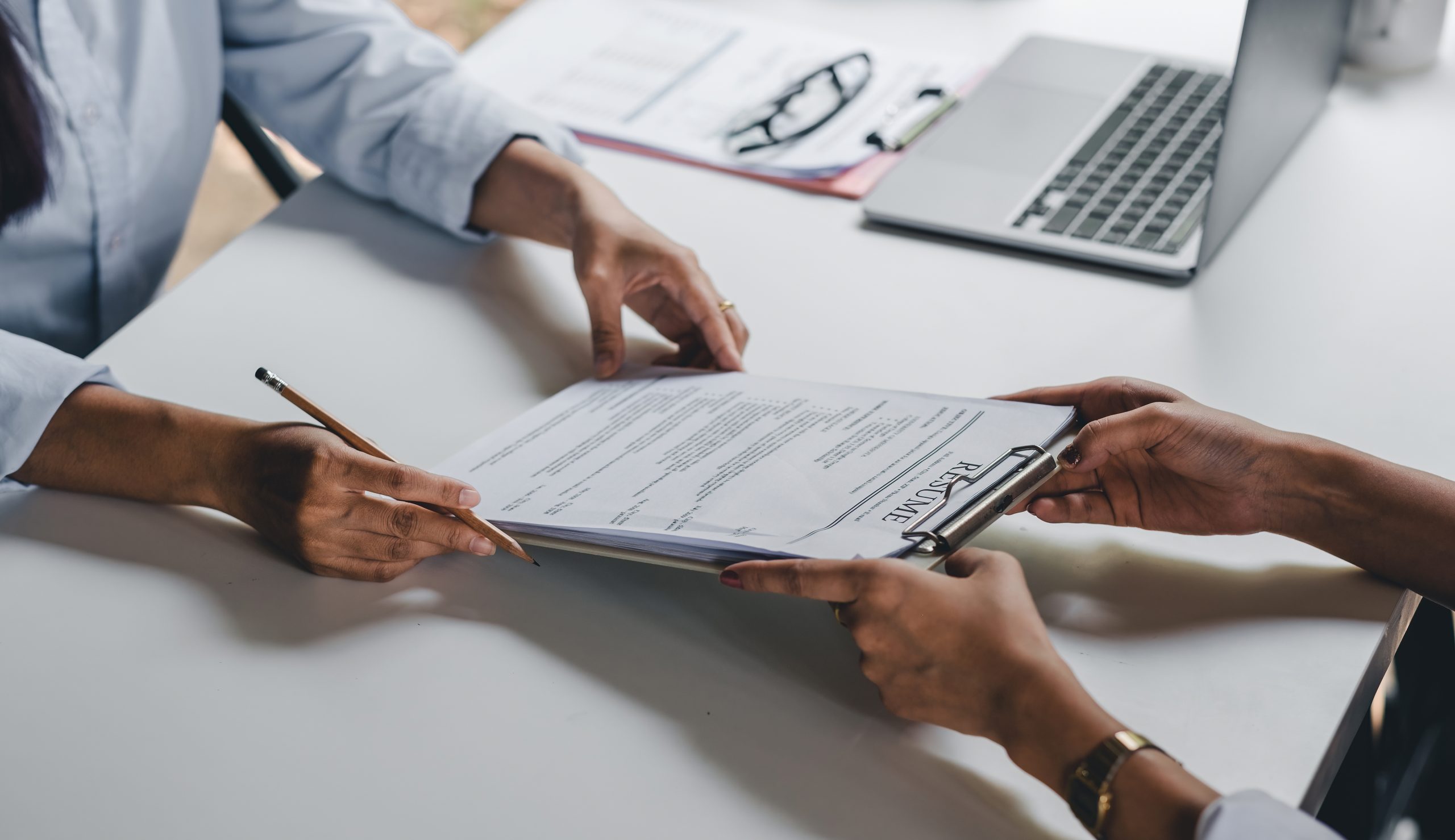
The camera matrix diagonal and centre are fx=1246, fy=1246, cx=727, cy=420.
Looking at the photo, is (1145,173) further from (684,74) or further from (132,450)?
(132,450)

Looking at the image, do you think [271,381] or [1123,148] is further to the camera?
[1123,148]

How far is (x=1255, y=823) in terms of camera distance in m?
0.54

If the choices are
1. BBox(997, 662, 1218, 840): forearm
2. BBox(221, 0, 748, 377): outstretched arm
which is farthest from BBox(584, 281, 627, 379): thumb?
BBox(997, 662, 1218, 840): forearm

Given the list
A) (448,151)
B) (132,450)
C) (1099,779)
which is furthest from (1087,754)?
(448,151)

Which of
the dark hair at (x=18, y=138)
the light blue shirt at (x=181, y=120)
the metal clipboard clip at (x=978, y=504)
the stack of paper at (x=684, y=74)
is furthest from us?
the stack of paper at (x=684, y=74)

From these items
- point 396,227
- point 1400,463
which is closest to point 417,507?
point 396,227

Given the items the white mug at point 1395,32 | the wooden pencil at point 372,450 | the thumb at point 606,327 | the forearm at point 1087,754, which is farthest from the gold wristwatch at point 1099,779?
the white mug at point 1395,32

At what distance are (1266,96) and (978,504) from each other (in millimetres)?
572

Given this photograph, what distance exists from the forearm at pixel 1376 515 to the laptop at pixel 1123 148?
31 centimetres

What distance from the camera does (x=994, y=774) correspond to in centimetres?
62

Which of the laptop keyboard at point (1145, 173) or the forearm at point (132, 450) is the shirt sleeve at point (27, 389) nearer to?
the forearm at point (132, 450)

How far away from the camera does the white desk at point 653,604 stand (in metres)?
0.63

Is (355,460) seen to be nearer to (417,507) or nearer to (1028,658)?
(417,507)

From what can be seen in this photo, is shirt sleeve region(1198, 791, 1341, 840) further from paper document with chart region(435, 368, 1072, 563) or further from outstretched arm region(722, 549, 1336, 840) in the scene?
paper document with chart region(435, 368, 1072, 563)
